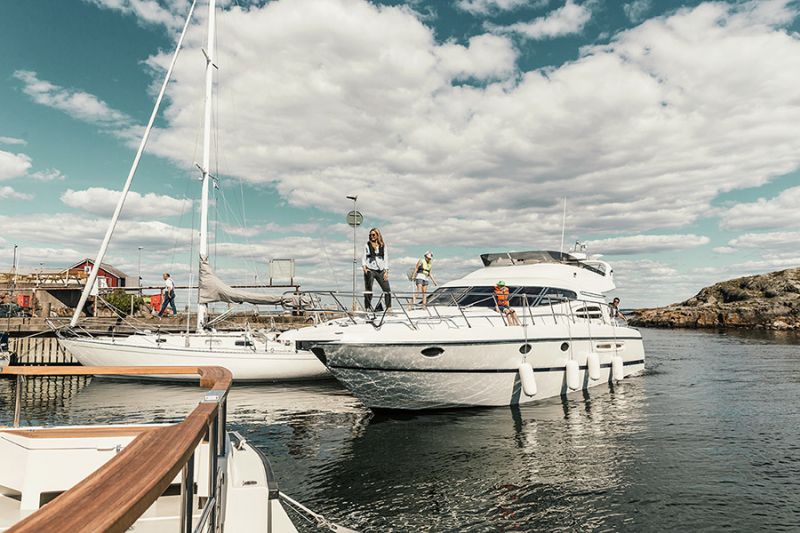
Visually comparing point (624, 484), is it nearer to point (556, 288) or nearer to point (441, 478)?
point (441, 478)

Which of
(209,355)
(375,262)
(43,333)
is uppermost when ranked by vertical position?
(375,262)

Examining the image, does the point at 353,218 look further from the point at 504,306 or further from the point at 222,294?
the point at 504,306

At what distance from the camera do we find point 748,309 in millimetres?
58406

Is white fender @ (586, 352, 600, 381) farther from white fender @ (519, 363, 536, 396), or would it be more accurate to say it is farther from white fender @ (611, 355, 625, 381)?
white fender @ (519, 363, 536, 396)

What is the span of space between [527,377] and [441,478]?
12.8ft

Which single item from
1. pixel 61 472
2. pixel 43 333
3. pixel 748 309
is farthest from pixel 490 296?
pixel 748 309

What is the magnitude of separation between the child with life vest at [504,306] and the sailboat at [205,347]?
20.5 ft

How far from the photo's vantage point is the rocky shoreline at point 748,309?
187 feet

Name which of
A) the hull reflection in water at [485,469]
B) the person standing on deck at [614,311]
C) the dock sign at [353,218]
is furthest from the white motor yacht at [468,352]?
the dock sign at [353,218]

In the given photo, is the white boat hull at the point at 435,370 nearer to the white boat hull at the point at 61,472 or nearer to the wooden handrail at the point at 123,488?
the white boat hull at the point at 61,472

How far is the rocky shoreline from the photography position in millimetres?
57000

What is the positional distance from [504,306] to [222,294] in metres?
9.00

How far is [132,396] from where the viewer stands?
1509 cm

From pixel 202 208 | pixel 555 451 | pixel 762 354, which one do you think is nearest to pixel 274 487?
pixel 555 451
